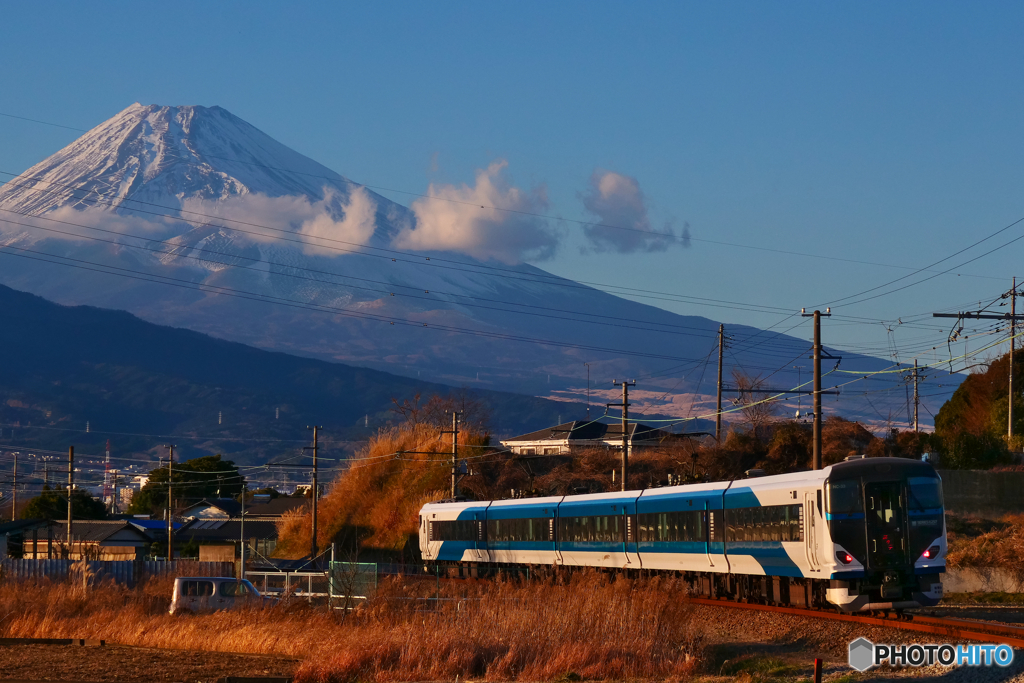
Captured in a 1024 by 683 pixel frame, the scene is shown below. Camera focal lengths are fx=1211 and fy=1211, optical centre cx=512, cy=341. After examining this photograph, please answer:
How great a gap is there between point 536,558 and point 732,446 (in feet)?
70.5

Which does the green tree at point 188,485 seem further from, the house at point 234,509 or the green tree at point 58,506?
the green tree at point 58,506

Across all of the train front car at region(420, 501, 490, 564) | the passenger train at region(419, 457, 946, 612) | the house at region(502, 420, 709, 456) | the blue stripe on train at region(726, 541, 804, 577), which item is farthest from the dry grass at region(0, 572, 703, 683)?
the house at region(502, 420, 709, 456)

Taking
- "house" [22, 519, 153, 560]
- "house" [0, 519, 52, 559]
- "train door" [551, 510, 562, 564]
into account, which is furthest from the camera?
"house" [22, 519, 153, 560]

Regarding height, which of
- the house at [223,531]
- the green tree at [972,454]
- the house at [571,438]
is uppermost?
the house at [571,438]

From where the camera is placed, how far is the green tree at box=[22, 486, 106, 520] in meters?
85.7

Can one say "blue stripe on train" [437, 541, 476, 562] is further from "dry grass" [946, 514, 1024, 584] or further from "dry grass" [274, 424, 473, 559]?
"dry grass" [946, 514, 1024, 584]

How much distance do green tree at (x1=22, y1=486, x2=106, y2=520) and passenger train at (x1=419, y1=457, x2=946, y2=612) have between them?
56993mm

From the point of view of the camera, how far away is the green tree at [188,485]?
104562mm

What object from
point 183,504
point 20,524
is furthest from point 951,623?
point 183,504

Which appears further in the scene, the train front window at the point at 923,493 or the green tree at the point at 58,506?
the green tree at the point at 58,506

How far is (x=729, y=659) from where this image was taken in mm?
19125

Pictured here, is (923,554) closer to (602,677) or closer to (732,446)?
(602,677)

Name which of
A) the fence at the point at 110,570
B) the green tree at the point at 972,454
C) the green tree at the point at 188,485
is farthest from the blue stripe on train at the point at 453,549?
the green tree at the point at 188,485

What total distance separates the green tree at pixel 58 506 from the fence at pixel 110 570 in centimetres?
4165
